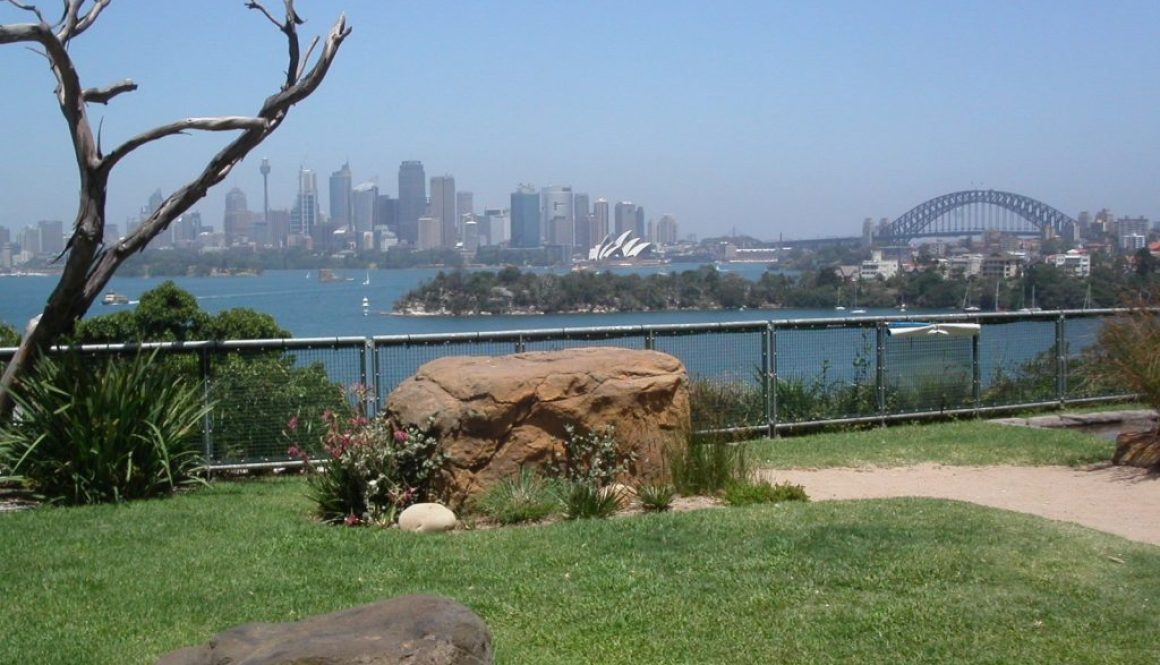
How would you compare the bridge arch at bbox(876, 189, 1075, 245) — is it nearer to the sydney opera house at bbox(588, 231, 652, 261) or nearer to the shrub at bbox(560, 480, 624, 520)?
the sydney opera house at bbox(588, 231, 652, 261)

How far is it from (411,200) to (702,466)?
113 ft

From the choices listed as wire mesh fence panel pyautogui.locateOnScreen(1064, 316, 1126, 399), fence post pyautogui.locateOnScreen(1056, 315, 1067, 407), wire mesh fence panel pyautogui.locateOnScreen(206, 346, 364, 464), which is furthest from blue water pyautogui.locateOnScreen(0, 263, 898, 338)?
wire mesh fence panel pyautogui.locateOnScreen(1064, 316, 1126, 399)

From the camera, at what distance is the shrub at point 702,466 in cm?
1182

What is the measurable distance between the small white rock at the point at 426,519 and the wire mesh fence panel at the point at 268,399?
11.9 feet

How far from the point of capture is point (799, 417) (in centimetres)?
1795

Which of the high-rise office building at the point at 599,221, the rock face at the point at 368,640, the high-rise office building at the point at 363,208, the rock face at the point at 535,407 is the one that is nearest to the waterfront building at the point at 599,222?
the high-rise office building at the point at 599,221

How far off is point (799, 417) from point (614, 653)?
11.4 m

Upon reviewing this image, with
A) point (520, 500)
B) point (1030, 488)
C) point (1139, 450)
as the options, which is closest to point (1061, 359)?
point (1139, 450)

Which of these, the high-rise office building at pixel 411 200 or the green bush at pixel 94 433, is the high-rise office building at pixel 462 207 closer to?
the high-rise office building at pixel 411 200

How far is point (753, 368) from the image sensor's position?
17578mm

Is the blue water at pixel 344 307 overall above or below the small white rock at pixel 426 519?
above

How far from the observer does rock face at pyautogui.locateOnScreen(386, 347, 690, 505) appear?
37.3 ft

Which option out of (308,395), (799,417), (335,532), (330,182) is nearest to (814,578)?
(335,532)

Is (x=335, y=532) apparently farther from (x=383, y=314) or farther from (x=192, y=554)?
(x=383, y=314)
